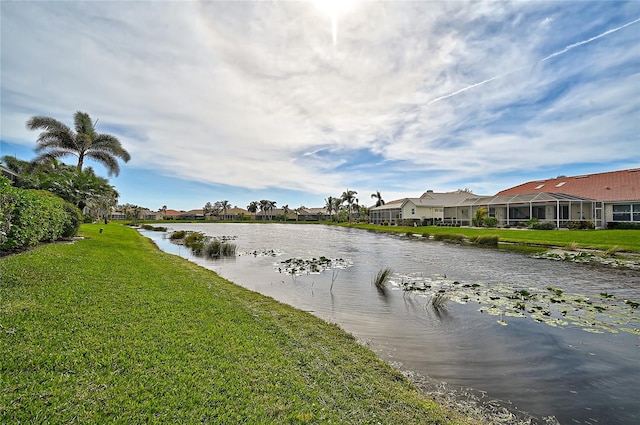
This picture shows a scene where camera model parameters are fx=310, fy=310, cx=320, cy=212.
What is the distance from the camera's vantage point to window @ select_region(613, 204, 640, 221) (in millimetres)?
29783

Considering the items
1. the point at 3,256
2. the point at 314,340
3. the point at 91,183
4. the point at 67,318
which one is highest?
the point at 91,183

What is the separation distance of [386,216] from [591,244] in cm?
4607

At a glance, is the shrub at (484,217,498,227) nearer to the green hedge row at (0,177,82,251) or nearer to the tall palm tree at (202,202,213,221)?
the green hedge row at (0,177,82,251)

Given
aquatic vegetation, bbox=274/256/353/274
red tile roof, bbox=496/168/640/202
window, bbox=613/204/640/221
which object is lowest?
aquatic vegetation, bbox=274/256/353/274

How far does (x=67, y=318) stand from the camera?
4918mm

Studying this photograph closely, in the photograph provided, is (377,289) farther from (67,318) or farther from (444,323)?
(67,318)

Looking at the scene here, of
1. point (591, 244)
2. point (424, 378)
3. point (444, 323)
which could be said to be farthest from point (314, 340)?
point (591, 244)

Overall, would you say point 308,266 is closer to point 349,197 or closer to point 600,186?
point 600,186

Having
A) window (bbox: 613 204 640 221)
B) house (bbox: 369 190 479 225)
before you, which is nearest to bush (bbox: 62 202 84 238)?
window (bbox: 613 204 640 221)

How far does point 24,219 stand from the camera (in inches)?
360

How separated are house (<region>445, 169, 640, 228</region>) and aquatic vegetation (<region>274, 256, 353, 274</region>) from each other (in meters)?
27.9

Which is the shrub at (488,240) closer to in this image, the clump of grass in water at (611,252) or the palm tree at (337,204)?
the clump of grass in water at (611,252)

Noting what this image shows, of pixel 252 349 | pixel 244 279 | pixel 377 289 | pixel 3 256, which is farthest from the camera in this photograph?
pixel 244 279

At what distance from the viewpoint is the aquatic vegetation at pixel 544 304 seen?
762 centimetres
